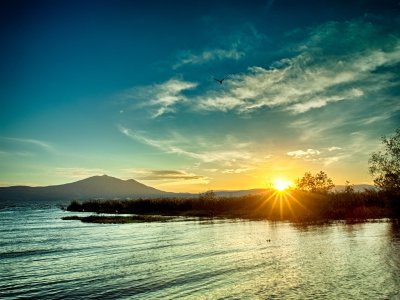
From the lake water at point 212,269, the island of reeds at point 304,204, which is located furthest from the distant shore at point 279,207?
the lake water at point 212,269

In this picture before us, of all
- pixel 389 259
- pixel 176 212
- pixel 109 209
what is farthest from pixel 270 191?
pixel 389 259

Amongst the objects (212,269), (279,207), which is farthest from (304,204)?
(212,269)

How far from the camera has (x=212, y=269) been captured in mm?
24984

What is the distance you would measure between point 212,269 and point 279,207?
228ft

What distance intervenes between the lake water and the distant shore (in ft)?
118

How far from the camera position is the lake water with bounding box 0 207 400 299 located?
1920 cm

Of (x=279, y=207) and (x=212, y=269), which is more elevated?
(x=279, y=207)

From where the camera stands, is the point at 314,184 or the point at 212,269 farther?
the point at 314,184

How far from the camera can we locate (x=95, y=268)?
88.5ft

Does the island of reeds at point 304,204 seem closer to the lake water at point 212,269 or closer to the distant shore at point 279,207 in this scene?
the distant shore at point 279,207

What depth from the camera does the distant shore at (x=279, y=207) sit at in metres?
74.4

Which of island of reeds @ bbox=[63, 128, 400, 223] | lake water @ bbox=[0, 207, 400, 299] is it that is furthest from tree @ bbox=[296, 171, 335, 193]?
lake water @ bbox=[0, 207, 400, 299]

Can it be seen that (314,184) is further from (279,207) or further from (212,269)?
(212,269)

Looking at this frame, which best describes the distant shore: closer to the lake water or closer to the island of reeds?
the island of reeds
